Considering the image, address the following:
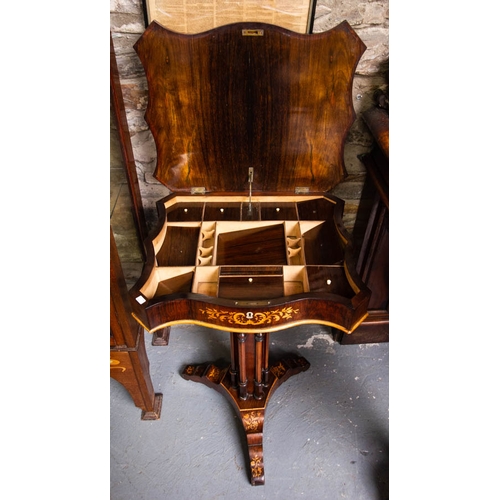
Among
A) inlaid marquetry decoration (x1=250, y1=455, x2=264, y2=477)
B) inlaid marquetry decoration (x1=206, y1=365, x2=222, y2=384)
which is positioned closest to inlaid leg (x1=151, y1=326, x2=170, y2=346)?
→ inlaid marquetry decoration (x1=206, y1=365, x2=222, y2=384)

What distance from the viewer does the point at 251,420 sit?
69.9 inches

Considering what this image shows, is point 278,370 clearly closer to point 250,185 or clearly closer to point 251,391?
point 251,391

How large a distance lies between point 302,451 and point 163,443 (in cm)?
58

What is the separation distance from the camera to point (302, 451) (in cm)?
176

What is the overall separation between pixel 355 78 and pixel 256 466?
158 cm

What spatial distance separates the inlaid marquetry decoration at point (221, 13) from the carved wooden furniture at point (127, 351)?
2.61 feet

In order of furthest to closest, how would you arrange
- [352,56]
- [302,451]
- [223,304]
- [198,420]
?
1. [198,420]
2. [302,451]
3. [352,56]
4. [223,304]

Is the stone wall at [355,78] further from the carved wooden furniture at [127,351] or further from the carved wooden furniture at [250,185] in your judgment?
the carved wooden furniture at [127,351]

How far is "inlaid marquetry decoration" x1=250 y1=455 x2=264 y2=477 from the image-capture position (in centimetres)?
166

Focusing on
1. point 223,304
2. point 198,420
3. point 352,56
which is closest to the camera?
point 223,304

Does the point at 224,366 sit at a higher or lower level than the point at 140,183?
lower

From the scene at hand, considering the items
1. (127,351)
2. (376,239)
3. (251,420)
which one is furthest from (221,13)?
(251,420)

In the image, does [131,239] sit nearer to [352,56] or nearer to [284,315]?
[284,315]

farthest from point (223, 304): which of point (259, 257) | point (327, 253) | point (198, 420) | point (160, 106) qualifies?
point (198, 420)
